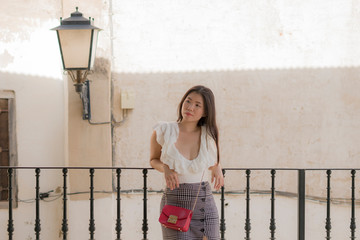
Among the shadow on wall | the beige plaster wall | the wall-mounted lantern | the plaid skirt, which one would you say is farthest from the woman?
the shadow on wall

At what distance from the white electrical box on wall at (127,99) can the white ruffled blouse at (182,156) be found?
412 centimetres

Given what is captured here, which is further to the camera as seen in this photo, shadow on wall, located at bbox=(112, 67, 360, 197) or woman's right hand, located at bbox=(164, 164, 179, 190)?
shadow on wall, located at bbox=(112, 67, 360, 197)

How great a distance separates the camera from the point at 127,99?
7.03 meters

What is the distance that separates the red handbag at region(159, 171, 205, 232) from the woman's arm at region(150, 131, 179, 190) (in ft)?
0.40

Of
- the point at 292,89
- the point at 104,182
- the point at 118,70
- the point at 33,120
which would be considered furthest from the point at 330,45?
the point at 33,120

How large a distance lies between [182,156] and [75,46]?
2.71 meters

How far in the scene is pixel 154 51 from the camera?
23.1ft

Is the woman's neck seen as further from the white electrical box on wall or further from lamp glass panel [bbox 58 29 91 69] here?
the white electrical box on wall

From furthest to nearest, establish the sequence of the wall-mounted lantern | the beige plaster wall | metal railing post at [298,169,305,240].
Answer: the beige plaster wall → the wall-mounted lantern → metal railing post at [298,169,305,240]

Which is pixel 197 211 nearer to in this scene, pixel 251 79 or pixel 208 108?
pixel 208 108

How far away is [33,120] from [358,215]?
14.1 feet

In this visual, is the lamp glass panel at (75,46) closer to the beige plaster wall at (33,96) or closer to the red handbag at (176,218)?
the beige plaster wall at (33,96)

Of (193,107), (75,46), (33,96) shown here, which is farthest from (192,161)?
(33,96)

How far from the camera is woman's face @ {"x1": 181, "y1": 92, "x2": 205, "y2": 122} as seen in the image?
289cm
